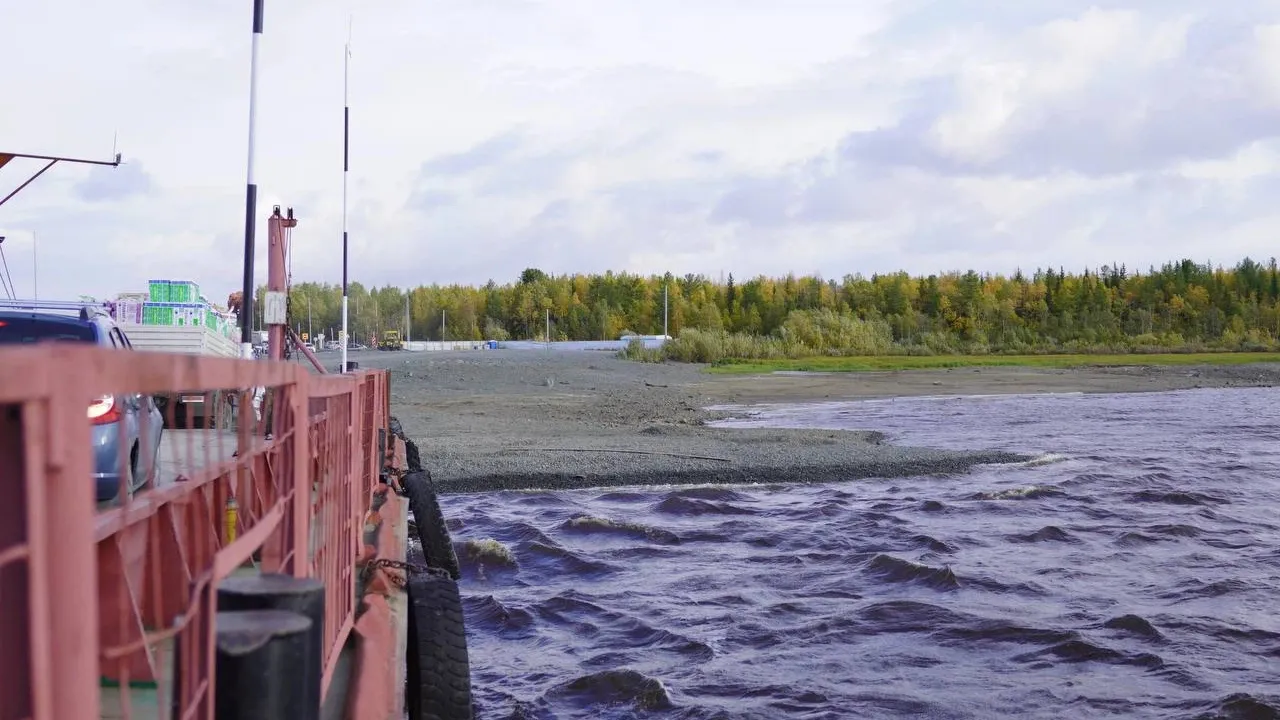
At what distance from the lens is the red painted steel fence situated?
1401mm

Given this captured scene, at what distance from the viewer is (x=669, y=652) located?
7699mm

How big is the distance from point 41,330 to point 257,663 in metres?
6.78

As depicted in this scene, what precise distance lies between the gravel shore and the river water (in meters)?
0.73

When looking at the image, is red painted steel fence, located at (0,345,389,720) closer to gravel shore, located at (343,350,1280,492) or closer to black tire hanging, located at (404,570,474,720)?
black tire hanging, located at (404,570,474,720)

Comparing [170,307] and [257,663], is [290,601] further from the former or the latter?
[170,307]

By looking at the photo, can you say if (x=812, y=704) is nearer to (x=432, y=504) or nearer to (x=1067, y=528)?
(x=432, y=504)

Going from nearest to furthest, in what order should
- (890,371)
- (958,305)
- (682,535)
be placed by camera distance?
(682,535) → (890,371) → (958,305)

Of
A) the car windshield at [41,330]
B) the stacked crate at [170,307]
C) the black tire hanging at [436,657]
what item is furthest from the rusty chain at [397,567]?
the stacked crate at [170,307]

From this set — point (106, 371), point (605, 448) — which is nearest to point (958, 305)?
point (605, 448)

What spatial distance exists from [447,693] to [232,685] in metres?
2.85

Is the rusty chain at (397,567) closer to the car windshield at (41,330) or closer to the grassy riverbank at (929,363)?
the car windshield at (41,330)

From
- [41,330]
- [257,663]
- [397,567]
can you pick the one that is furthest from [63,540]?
[41,330]

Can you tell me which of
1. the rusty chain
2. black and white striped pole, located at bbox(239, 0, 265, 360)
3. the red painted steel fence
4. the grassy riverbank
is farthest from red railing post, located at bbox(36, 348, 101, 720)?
the grassy riverbank

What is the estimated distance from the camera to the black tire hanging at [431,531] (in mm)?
8445
